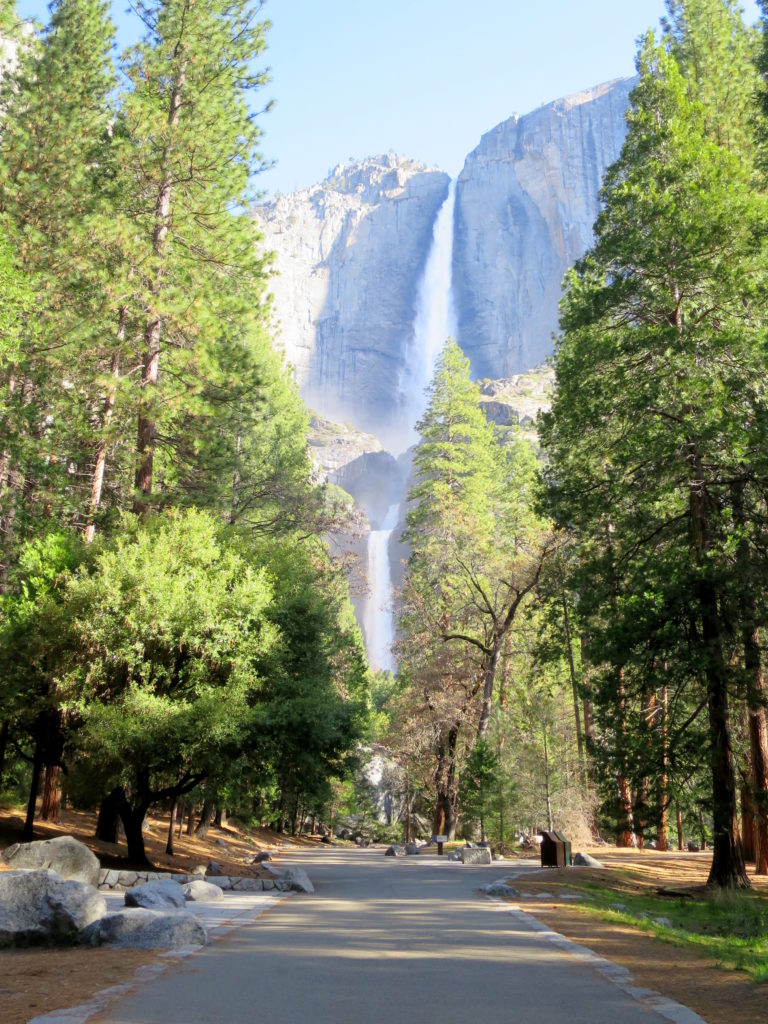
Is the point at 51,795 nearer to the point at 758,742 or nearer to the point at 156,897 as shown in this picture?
the point at 156,897

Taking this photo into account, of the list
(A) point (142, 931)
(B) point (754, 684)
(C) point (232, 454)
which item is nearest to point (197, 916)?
(A) point (142, 931)

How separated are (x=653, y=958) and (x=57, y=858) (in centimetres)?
818

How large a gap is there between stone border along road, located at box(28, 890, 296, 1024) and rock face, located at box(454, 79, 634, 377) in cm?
13917

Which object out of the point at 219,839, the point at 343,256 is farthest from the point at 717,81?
the point at 343,256

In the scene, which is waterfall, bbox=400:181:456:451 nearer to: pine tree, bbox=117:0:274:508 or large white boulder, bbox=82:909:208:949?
pine tree, bbox=117:0:274:508

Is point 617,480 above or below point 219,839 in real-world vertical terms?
above

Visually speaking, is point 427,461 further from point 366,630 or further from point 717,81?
point 366,630

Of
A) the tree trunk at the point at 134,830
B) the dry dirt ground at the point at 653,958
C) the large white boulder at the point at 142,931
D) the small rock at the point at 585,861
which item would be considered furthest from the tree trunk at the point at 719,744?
the tree trunk at the point at 134,830

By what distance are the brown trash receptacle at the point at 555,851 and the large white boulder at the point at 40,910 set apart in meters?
12.1

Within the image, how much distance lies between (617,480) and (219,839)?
2117 cm

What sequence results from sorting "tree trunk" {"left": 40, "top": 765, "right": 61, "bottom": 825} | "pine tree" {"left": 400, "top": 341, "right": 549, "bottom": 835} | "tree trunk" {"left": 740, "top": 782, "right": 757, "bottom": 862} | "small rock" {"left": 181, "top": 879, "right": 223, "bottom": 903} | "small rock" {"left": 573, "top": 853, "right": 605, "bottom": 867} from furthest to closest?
1. "pine tree" {"left": 400, "top": 341, "right": 549, "bottom": 835}
2. "tree trunk" {"left": 40, "top": 765, "right": 61, "bottom": 825}
3. "tree trunk" {"left": 740, "top": 782, "right": 757, "bottom": 862}
4. "small rock" {"left": 573, "top": 853, "right": 605, "bottom": 867}
5. "small rock" {"left": 181, "top": 879, "right": 223, "bottom": 903}

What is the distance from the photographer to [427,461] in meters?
37.7

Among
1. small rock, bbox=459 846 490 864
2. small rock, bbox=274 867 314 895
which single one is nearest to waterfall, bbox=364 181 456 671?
small rock, bbox=459 846 490 864

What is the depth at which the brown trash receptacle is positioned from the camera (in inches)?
693
